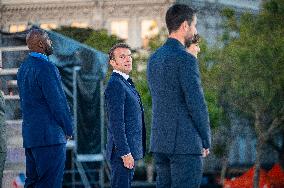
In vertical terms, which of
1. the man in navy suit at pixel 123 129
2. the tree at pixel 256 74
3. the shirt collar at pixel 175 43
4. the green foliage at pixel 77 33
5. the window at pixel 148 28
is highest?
the window at pixel 148 28

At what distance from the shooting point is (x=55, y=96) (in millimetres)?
7418

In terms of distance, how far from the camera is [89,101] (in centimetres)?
1504

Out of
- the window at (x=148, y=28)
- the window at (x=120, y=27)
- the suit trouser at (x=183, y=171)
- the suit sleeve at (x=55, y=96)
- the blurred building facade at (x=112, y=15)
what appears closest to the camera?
the suit trouser at (x=183, y=171)

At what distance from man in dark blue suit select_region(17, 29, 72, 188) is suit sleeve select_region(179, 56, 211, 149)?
1376mm

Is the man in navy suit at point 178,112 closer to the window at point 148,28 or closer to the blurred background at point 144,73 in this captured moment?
the blurred background at point 144,73

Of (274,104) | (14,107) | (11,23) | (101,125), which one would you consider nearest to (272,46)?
(274,104)

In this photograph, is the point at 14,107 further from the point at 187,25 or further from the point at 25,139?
the point at 187,25

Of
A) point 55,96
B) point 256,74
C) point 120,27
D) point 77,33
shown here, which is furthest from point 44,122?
point 120,27

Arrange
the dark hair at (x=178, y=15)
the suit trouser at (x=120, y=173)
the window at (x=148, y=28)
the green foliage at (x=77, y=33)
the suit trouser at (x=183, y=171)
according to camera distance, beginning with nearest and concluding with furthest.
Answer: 1. the suit trouser at (x=183, y=171)
2. the dark hair at (x=178, y=15)
3. the suit trouser at (x=120, y=173)
4. the green foliage at (x=77, y=33)
5. the window at (x=148, y=28)

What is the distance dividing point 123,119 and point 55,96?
0.72 meters

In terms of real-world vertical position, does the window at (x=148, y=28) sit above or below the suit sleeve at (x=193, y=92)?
above

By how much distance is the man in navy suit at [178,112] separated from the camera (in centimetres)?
643

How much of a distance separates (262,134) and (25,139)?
79.9 feet

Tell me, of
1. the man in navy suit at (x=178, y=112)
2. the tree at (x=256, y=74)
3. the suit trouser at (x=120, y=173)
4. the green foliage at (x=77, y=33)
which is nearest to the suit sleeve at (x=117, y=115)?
the suit trouser at (x=120, y=173)
